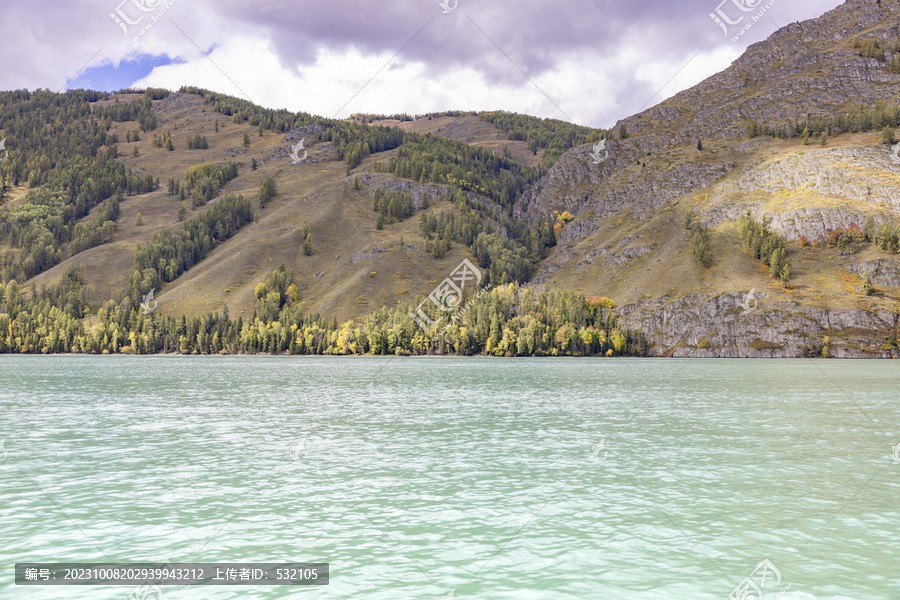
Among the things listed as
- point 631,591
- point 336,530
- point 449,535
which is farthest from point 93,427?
point 631,591

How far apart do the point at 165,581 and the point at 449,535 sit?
9838 mm

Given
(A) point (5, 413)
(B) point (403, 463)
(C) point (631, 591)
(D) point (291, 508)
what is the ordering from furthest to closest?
1. (A) point (5, 413)
2. (B) point (403, 463)
3. (D) point (291, 508)
4. (C) point (631, 591)

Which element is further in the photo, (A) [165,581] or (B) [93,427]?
(B) [93,427]

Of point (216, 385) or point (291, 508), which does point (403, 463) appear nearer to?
point (291, 508)

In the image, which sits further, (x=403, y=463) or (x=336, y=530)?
(x=403, y=463)

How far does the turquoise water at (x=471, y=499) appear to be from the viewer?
19812 millimetres

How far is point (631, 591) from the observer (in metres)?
18.5

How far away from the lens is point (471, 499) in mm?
29125

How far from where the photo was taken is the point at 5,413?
62.0 metres

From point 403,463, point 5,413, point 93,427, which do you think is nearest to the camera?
point 403,463

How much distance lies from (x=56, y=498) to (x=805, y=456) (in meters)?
42.6

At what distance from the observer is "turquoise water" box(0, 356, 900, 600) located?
1981 cm

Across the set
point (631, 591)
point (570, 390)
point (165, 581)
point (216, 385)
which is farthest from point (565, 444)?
point (216, 385)

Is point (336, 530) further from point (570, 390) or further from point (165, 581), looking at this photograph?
point (570, 390)
